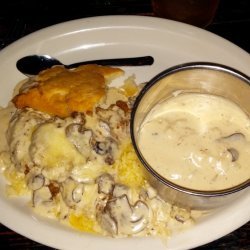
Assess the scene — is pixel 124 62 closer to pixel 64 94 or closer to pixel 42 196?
pixel 64 94

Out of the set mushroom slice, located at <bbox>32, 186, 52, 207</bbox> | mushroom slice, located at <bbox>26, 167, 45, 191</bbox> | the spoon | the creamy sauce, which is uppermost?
the creamy sauce

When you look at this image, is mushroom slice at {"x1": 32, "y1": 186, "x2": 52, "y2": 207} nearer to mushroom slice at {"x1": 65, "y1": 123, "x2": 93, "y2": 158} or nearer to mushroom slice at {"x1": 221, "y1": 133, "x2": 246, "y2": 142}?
mushroom slice at {"x1": 65, "y1": 123, "x2": 93, "y2": 158}

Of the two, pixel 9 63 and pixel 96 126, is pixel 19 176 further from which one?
pixel 9 63

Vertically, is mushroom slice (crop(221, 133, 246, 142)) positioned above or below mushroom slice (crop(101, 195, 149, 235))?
above

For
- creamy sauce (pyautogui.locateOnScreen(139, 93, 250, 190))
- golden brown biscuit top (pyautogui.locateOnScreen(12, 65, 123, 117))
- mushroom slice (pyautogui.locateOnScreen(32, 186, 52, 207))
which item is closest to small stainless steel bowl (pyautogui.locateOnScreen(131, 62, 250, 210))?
creamy sauce (pyautogui.locateOnScreen(139, 93, 250, 190))

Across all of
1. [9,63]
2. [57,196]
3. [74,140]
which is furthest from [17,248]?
[9,63]

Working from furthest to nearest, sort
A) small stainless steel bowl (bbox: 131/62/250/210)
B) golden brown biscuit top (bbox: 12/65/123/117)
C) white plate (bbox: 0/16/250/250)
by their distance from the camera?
white plate (bbox: 0/16/250/250), golden brown biscuit top (bbox: 12/65/123/117), small stainless steel bowl (bbox: 131/62/250/210)

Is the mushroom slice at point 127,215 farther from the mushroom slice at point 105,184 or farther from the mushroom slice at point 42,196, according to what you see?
the mushroom slice at point 42,196
